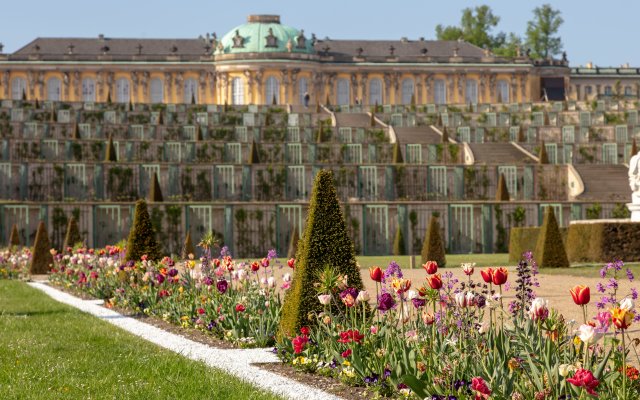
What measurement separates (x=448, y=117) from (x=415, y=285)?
47.6m

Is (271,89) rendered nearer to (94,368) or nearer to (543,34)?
(543,34)

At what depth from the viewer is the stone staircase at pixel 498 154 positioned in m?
51.2

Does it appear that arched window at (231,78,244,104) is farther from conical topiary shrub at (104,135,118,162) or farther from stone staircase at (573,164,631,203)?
stone staircase at (573,164,631,203)

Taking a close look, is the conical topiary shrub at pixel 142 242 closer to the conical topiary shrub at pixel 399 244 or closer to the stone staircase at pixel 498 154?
the conical topiary shrub at pixel 399 244

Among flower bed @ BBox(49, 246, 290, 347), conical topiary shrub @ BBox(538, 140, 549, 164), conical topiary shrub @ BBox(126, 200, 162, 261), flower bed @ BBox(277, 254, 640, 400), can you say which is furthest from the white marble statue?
conical topiary shrub @ BBox(538, 140, 549, 164)

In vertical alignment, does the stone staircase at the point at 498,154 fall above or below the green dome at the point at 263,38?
below

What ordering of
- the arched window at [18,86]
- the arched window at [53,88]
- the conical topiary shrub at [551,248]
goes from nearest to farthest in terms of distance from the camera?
1. the conical topiary shrub at [551,248]
2. the arched window at [18,86]
3. the arched window at [53,88]

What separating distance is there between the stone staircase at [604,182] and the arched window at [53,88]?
73.5 meters

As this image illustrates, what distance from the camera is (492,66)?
112125 millimetres

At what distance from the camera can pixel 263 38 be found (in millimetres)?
106938

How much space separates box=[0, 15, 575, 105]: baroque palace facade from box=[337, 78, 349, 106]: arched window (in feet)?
0.31

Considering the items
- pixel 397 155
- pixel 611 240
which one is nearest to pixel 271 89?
pixel 397 155

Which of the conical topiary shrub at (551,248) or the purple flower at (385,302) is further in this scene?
the conical topiary shrub at (551,248)

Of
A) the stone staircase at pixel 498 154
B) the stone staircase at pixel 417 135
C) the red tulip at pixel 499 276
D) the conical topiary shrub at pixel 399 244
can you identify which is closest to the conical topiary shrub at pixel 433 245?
the conical topiary shrub at pixel 399 244
